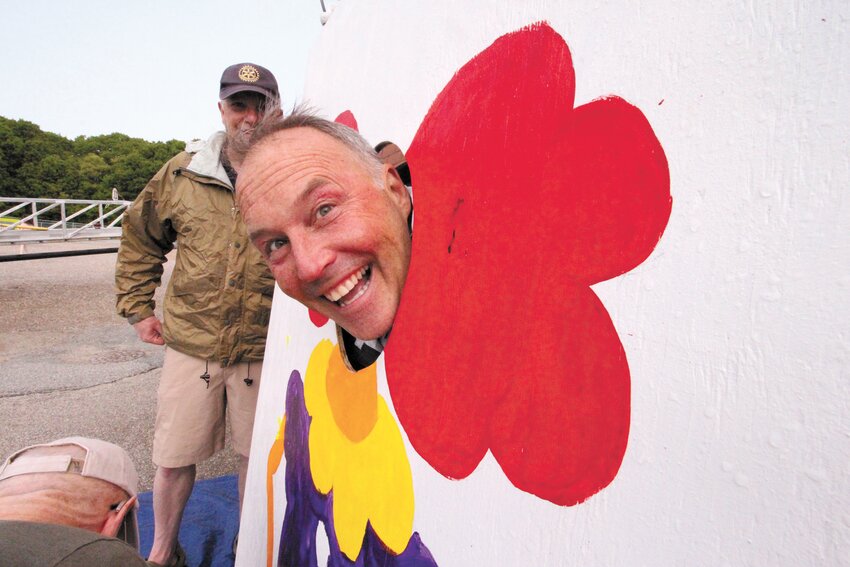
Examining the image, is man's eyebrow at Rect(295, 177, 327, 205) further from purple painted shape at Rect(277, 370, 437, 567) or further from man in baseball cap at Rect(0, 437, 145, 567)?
man in baseball cap at Rect(0, 437, 145, 567)

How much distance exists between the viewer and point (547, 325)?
66cm

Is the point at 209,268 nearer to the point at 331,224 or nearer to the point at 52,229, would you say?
the point at 331,224

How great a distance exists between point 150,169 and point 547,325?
4718 centimetres

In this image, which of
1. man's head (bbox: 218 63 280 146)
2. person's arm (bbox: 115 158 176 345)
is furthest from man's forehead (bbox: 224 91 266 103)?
person's arm (bbox: 115 158 176 345)

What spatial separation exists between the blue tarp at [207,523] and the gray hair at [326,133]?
2066mm

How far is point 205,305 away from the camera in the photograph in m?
2.05

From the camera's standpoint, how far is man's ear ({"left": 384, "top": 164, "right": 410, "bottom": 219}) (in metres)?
1.04

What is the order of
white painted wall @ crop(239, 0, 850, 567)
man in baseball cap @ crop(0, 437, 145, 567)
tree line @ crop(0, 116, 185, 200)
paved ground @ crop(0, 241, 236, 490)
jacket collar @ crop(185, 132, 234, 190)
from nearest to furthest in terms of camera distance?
1. white painted wall @ crop(239, 0, 850, 567)
2. man in baseball cap @ crop(0, 437, 145, 567)
3. jacket collar @ crop(185, 132, 234, 190)
4. paved ground @ crop(0, 241, 236, 490)
5. tree line @ crop(0, 116, 185, 200)

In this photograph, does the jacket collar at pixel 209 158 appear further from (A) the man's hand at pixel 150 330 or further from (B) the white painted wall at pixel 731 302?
(B) the white painted wall at pixel 731 302

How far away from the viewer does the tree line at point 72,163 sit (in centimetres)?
3534

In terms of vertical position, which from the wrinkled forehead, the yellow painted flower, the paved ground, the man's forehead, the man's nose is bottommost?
the paved ground

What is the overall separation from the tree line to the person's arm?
4048 centimetres

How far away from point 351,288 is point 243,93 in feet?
4.97

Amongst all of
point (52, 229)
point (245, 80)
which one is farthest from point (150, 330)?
point (52, 229)
